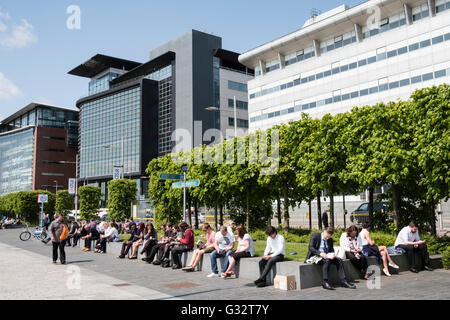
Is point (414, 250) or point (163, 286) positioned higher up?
point (414, 250)

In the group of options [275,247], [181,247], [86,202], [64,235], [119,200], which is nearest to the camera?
[275,247]

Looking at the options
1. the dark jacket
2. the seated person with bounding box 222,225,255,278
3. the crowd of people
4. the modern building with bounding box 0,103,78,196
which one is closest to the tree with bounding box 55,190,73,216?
the crowd of people

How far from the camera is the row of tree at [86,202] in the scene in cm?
4084

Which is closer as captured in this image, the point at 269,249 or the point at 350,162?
the point at 269,249

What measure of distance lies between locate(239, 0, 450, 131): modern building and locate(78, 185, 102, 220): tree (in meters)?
29.3

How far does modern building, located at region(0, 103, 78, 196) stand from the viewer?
446 feet

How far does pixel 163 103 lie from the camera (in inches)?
3642

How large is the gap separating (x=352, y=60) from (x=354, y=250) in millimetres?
50402

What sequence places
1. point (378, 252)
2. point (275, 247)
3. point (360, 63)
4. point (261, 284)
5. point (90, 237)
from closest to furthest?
point (261, 284)
point (275, 247)
point (378, 252)
point (90, 237)
point (360, 63)

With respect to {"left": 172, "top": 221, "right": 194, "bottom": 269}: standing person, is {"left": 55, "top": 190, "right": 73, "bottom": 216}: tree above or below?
above

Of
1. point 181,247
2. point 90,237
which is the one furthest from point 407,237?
point 90,237

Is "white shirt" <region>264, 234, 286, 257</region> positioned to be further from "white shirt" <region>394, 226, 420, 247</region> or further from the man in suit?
"white shirt" <region>394, 226, 420, 247</region>

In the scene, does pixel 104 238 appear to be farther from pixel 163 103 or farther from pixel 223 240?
pixel 163 103
